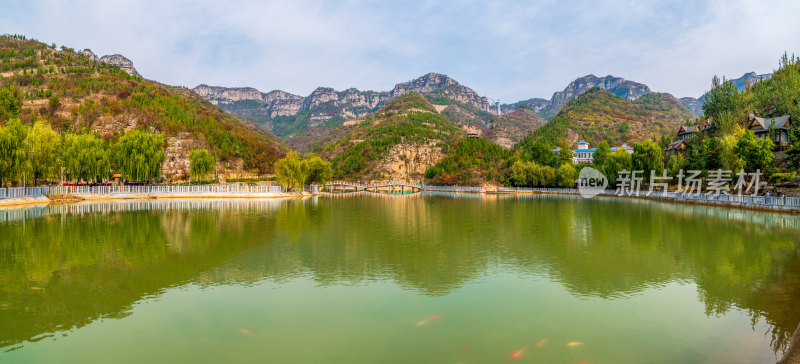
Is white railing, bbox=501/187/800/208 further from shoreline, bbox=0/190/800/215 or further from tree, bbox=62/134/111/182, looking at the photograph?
tree, bbox=62/134/111/182

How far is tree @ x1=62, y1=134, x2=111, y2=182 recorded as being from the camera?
56.9 m

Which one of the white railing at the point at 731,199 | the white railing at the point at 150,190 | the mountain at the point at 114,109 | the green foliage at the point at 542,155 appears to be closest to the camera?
the white railing at the point at 731,199

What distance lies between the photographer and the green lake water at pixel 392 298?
357 inches

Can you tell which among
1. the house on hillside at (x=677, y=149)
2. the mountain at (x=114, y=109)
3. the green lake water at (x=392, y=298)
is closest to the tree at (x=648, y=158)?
the house on hillside at (x=677, y=149)

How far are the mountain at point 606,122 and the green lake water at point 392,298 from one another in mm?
132743

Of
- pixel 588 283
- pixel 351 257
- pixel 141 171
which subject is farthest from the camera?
pixel 141 171

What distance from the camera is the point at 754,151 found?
1994 inches

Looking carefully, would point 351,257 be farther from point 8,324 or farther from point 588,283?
point 8,324

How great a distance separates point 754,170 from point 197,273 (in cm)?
6804

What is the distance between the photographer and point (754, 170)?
175 feet

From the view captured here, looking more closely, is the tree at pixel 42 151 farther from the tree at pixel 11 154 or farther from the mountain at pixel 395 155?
the mountain at pixel 395 155

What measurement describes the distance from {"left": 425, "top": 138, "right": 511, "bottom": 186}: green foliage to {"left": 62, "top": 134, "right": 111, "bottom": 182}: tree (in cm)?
9831

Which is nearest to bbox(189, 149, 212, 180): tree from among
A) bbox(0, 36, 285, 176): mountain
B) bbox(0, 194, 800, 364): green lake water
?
bbox(0, 36, 285, 176): mountain

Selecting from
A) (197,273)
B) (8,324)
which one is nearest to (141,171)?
(197,273)
